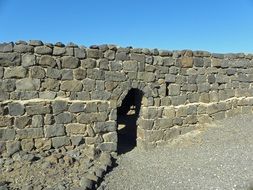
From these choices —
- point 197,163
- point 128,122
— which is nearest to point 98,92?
point 197,163

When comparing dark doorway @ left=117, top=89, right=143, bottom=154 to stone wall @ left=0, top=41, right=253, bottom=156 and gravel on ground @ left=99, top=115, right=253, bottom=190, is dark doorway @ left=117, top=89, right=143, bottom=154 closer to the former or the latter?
stone wall @ left=0, top=41, right=253, bottom=156

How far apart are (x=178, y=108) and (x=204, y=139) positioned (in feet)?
3.77

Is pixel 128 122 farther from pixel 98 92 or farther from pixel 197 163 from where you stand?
pixel 197 163

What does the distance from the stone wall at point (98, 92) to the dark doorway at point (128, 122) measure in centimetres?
36

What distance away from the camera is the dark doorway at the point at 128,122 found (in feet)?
33.6

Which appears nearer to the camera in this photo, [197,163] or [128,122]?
[197,163]

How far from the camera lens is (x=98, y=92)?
9.12 metres

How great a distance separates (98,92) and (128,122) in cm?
384

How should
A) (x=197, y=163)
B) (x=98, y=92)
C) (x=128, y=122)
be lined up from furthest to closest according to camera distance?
(x=128, y=122) < (x=98, y=92) < (x=197, y=163)

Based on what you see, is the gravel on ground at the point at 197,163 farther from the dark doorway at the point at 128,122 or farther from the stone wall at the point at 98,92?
the dark doorway at the point at 128,122

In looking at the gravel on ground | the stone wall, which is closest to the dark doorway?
the stone wall

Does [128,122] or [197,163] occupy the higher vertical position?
[128,122]

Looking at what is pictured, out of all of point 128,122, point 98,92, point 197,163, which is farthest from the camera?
point 128,122

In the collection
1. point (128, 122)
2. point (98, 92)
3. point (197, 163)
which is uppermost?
point (98, 92)
